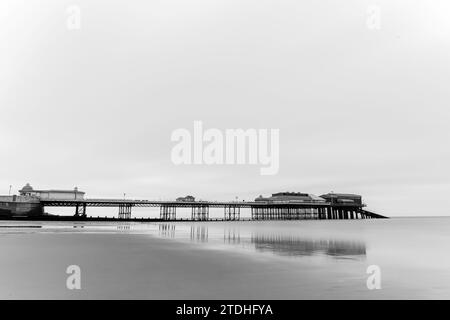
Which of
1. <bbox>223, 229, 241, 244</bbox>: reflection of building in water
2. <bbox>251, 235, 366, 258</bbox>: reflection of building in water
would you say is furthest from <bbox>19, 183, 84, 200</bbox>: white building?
<bbox>251, 235, 366, 258</bbox>: reflection of building in water

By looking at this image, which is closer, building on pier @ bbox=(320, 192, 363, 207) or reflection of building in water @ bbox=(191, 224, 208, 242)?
reflection of building in water @ bbox=(191, 224, 208, 242)

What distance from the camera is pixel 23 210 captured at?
3907 inches

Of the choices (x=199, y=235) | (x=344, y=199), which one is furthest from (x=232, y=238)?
(x=344, y=199)

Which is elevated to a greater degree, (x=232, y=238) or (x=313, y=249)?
(x=313, y=249)

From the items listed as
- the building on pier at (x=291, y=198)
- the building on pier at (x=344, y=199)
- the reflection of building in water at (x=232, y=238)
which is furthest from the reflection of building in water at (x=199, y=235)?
the building on pier at (x=344, y=199)

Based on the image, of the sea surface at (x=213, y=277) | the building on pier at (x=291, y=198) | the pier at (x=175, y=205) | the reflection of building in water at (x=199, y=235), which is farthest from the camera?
the building on pier at (x=291, y=198)

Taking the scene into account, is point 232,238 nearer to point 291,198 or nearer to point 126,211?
point 126,211

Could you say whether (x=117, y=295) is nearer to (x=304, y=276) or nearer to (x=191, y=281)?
(x=191, y=281)

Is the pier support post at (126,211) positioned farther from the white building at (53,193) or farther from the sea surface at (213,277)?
the sea surface at (213,277)

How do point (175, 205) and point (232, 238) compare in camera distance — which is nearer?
point (232, 238)

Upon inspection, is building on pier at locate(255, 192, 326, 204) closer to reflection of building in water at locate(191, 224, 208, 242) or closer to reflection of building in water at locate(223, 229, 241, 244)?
reflection of building in water at locate(191, 224, 208, 242)
